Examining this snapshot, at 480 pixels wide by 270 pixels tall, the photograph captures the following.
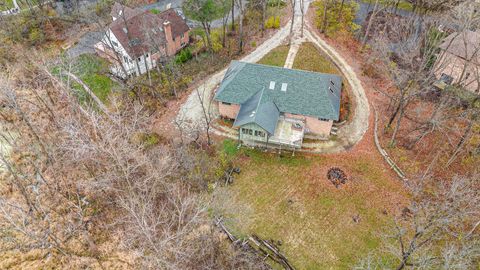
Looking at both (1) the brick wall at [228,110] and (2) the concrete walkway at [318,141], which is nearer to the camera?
(2) the concrete walkway at [318,141]

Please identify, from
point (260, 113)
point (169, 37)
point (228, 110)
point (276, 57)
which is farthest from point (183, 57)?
point (260, 113)

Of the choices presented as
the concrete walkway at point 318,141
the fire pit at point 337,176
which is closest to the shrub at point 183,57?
the concrete walkway at point 318,141

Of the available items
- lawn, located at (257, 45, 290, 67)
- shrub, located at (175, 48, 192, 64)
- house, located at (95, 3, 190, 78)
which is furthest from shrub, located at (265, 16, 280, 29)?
house, located at (95, 3, 190, 78)

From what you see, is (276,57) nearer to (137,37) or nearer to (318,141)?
(318,141)

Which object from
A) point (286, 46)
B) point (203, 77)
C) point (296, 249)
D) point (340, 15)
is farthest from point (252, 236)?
point (340, 15)

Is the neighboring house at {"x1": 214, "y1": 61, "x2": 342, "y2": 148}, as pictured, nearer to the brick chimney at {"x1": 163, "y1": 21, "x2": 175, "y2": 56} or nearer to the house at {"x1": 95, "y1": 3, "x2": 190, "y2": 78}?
the house at {"x1": 95, "y1": 3, "x2": 190, "y2": 78}

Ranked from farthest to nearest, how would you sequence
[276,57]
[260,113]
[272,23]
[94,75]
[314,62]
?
[272,23]
[94,75]
[276,57]
[314,62]
[260,113]

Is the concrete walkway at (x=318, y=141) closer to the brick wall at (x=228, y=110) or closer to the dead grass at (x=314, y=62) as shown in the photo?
the dead grass at (x=314, y=62)
